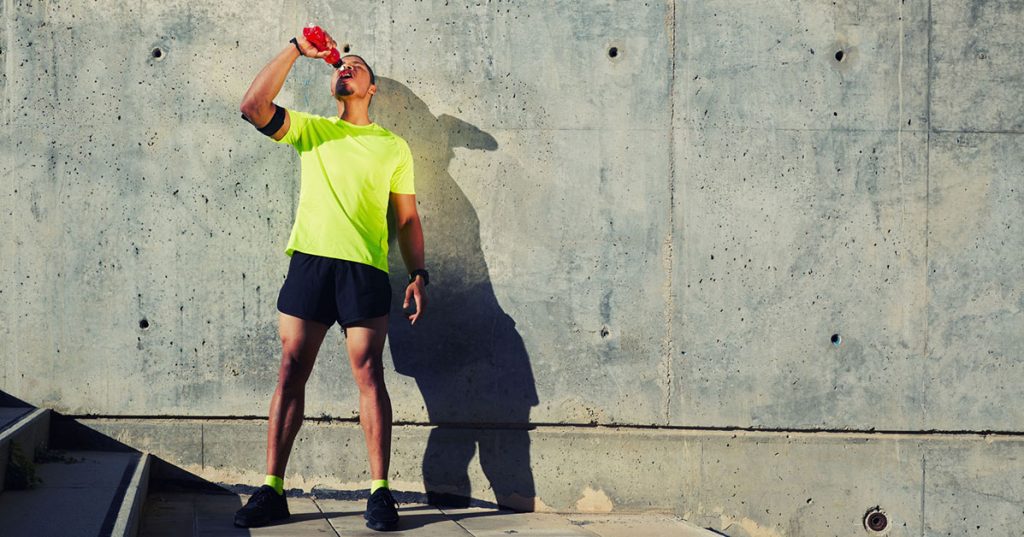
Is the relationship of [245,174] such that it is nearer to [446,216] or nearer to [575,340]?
[446,216]

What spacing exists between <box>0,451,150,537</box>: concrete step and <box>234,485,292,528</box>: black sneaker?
40cm

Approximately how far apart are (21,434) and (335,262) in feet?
4.56

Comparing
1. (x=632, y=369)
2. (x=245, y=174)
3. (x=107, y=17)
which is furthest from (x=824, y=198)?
(x=107, y=17)

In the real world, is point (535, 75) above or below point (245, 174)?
above

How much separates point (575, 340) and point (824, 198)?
4.45ft

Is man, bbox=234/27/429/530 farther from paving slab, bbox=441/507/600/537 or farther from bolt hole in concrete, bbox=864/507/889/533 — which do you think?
bolt hole in concrete, bbox=864/507/889/533

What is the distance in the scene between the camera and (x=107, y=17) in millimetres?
4977

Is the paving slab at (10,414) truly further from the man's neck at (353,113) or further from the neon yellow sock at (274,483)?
the man's neck at (353,113)

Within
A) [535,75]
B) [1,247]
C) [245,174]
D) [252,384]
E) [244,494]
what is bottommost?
[244,494]

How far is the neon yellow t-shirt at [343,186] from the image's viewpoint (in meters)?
4.62

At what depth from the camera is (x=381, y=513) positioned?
14.6 ft

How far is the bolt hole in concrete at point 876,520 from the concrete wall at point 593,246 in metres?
0.06

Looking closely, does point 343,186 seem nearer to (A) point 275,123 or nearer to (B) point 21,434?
(A) point 275,123

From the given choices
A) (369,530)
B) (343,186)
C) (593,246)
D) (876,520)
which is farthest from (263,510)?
(876,520)
